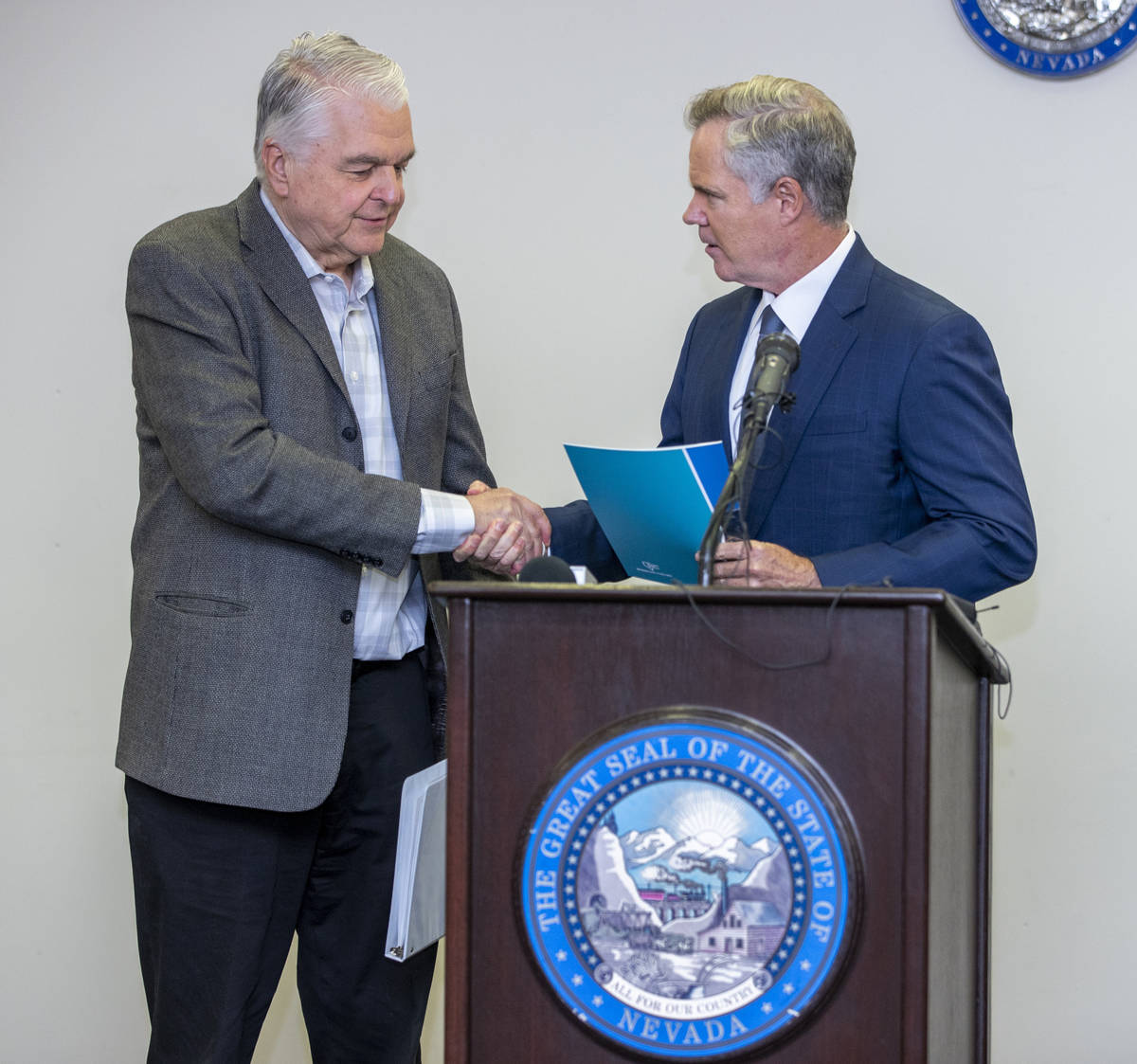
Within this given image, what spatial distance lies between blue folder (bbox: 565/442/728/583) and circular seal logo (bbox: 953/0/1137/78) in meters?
1.48

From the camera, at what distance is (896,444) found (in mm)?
1932

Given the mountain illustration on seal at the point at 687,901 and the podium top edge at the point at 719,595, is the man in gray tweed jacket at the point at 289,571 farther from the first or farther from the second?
the mountain illustration on seal at the point at 687,901

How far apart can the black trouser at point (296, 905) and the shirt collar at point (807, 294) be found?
0.79 metres

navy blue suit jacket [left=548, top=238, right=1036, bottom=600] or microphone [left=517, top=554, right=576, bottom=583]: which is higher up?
navy blue suit jacket [left=548, top=238, right=1036, bottom=600]

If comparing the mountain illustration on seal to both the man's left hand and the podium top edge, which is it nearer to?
the podium top edge

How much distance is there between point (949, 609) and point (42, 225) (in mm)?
2301

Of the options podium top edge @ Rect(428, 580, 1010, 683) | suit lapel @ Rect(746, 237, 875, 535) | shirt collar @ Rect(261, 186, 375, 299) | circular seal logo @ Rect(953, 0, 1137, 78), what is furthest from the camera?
circular seal logo @ Rect(953, 0, 1137, 78)

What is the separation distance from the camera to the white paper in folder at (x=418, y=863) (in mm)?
1797

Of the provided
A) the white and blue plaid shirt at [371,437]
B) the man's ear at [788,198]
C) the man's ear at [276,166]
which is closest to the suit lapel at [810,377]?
the man's ear at [788,198]

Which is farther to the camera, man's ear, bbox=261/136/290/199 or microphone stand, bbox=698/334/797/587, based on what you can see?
man's ear, bbox=261/136/290/199

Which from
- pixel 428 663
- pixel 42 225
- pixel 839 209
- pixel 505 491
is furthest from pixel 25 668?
pixel 839 209

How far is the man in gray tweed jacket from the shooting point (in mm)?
1851

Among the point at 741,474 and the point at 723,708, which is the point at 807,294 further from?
the point at 723,708

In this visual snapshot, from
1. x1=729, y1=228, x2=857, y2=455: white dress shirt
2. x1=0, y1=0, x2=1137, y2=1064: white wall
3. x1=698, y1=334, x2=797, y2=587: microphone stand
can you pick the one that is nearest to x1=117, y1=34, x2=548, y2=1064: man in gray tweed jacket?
x1=729, y1=228, x2=857, y2=455: white dress shirt
